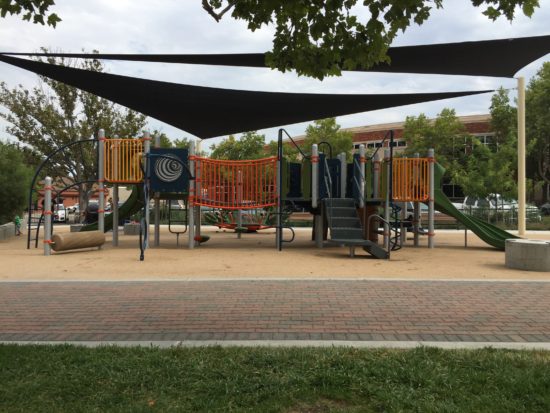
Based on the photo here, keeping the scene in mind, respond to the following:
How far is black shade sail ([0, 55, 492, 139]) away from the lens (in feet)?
36.6

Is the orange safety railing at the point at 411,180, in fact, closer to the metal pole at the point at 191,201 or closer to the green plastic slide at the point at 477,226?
the green plastic slide at the point at 477,226

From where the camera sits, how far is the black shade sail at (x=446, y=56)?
9.15 m

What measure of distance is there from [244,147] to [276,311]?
34.0 meters

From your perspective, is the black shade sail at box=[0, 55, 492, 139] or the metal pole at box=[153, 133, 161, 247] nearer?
the black shade sail at box=[0, 55, 492, 139]

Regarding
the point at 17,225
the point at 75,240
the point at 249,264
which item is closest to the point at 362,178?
the point at 249,264

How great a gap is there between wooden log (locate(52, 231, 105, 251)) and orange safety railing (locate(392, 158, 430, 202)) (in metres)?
8.37

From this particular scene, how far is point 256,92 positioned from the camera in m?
11.9

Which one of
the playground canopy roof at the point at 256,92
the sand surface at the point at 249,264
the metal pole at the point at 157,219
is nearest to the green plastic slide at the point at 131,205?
the metal pole at the point at 157,219

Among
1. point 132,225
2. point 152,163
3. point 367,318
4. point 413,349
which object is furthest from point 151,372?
point 132,225

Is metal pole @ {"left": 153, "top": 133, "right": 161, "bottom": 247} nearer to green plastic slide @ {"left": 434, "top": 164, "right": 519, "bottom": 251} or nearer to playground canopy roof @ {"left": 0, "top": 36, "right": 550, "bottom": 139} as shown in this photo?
playground canopy roof @ {"left": 0, "top": 36, "right": 550, "bottom": 139}

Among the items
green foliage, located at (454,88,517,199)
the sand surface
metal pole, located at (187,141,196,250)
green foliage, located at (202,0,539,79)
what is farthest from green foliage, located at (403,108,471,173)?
green foliage, located at (202,0,539,79)

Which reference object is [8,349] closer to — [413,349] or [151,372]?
[151,372]

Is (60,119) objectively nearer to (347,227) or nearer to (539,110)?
(347,227)

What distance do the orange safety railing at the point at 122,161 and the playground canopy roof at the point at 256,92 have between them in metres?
1.14
